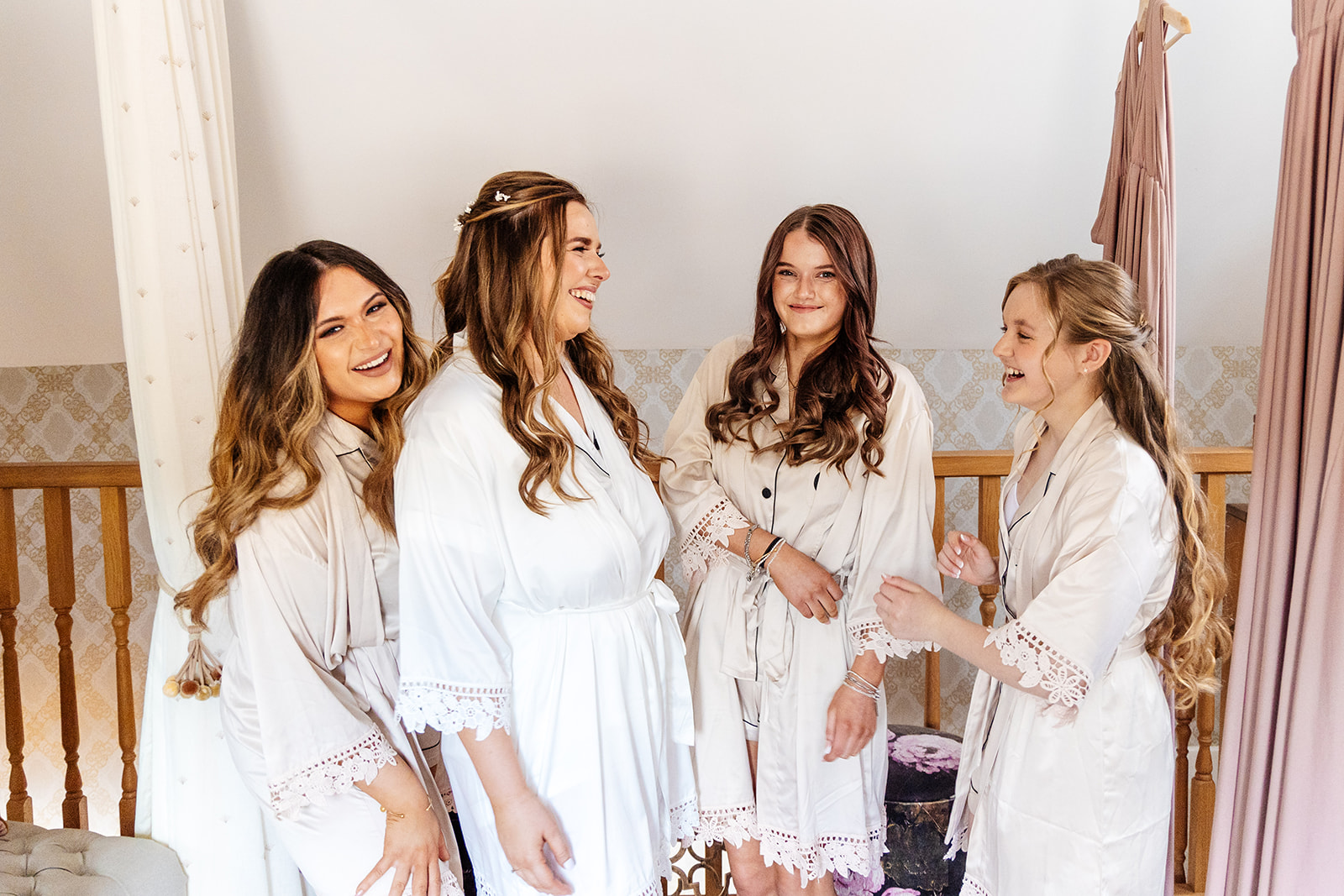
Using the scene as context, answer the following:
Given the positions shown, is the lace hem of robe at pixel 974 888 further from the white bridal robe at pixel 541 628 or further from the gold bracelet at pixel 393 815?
the gold bracelet at pixel 393 815

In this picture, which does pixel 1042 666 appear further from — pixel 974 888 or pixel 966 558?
pixel 974 888

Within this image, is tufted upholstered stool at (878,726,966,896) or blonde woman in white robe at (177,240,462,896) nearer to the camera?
blonde woman in white robe at (177,240,462,896)

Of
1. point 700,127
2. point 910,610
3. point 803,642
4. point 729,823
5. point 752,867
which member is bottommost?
point 752,867

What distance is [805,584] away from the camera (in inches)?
72.5

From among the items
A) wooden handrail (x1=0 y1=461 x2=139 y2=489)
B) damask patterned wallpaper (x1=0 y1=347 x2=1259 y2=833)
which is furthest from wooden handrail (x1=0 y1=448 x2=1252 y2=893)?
damask patterned wallpaper (x1=0 y1=347 x2=1259 y2=833)

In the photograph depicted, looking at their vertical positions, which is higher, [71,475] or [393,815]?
[71,475]

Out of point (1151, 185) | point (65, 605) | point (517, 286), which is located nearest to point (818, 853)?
point (517, 286)

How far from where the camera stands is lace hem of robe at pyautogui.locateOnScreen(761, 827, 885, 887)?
187cm

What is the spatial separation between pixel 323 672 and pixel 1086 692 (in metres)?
1.33

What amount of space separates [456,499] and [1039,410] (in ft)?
3.69

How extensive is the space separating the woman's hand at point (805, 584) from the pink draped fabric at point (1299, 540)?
2.43 feet

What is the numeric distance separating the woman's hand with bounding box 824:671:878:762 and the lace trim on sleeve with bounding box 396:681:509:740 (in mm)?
710

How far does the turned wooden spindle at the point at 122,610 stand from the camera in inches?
94.8

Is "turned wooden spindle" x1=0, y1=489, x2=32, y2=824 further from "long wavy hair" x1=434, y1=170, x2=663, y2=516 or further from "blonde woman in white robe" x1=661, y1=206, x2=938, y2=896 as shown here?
"blonde woman in white robe" x1=661, y1=206, x2=938, y2=896
